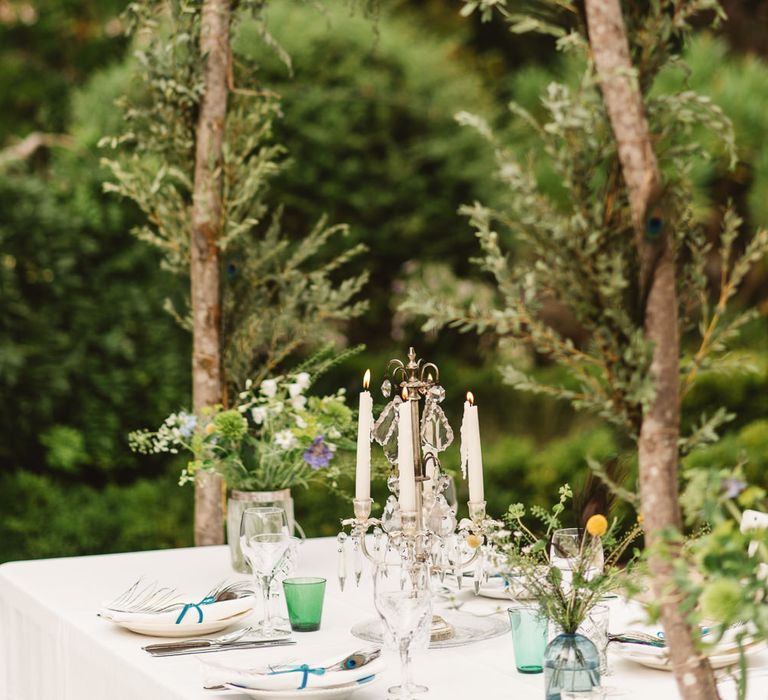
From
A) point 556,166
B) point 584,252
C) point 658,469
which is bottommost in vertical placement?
point 658,469

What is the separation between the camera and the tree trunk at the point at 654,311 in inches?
63.9

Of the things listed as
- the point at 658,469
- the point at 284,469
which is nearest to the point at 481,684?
the point at 658,469

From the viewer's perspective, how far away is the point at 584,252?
1.67 m

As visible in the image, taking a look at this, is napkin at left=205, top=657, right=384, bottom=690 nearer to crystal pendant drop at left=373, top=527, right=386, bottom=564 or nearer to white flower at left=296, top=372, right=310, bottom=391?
crystal pendant drop at left=373, top=527, right=386, bottom=564

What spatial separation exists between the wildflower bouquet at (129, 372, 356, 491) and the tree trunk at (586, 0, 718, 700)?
1417 millimetres

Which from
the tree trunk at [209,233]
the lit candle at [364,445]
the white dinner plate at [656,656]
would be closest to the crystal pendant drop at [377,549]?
the lit candle at [364,445]

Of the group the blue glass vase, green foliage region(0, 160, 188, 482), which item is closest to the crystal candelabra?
the blue glass vase

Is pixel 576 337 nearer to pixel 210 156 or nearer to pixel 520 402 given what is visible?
pixel 520 402

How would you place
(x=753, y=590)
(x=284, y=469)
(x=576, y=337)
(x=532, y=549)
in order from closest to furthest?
(x=753, y=590), (x=532, y=549), (x=284, y=469), (x=576, y=337)

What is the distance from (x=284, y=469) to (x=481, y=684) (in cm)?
107

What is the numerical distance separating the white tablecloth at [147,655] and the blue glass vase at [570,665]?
0.15m

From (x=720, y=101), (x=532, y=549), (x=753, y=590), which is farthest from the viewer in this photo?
(x=720, y=101)

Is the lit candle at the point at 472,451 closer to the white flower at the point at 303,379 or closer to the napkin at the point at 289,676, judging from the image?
the napkin at the point at 289,676

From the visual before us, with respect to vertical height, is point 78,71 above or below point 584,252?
above
